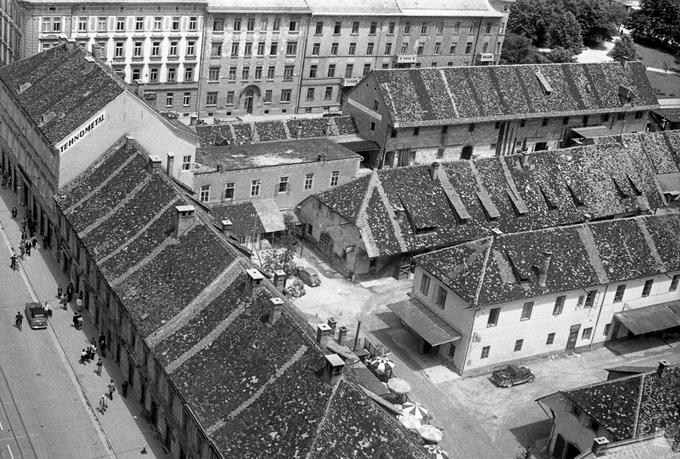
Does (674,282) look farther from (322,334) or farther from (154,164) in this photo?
(154,164)

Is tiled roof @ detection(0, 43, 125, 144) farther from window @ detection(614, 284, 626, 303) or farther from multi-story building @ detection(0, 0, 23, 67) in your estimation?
window @ detection(614, 284, 626, 303)

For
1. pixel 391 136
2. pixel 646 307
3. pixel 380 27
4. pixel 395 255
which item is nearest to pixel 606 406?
pixel 646 307

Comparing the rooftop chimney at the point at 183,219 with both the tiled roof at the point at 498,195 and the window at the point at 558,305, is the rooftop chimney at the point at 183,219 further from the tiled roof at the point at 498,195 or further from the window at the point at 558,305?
the window at the point at 558,305

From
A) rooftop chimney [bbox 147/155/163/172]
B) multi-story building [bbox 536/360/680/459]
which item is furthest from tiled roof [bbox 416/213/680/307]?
rooftop chimney [bbox 147/155/163/172]

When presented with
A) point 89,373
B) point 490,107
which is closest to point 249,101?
point 490,107

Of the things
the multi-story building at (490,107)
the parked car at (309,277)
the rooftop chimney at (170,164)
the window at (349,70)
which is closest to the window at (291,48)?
the window at (349,70)

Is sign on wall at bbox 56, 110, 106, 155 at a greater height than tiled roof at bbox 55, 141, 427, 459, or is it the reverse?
sign on wall at bbox 56, 110, 106, 155
